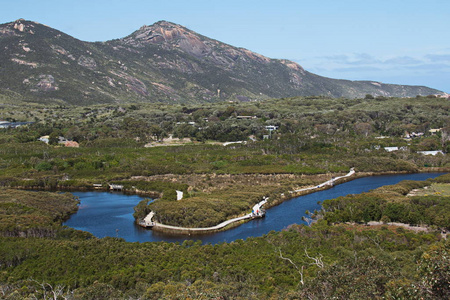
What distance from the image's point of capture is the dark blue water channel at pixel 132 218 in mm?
43781

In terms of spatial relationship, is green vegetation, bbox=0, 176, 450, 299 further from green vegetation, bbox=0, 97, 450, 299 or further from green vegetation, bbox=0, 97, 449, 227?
green vegetation, bbox=0, 97, 449, 227

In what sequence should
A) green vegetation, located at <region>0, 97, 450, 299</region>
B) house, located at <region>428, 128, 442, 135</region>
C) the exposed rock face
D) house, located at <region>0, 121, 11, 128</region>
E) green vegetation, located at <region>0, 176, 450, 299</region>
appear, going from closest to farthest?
green vegetation, located at <region>0, 176, 450, 299</region>
green vegetation, located at <region>0, 97, 450, 299</region>
house, located at <region>428, 128, 442, 135</region>
house, located at <region>0, 121, 11, 128</region>
the exposed rock face

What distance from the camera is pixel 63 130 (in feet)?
378

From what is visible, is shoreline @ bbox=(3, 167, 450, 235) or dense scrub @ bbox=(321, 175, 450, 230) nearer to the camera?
dense scrub @ bbox=(321, 175, 450, 230)

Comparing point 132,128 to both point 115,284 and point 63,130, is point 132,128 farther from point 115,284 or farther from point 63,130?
point 115,284

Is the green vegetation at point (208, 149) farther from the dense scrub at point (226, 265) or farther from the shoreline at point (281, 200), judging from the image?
the dense scrub at point (226, 265)

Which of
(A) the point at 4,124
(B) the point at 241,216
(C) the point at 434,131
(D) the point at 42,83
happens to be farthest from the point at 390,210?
(D) the point at 42,83

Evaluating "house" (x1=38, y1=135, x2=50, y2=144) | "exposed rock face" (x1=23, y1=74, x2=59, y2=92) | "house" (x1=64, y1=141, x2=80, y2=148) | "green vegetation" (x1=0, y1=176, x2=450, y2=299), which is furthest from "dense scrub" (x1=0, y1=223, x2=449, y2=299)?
"exposed rock face" (x1=23, y1=74, x2=59, y2=92)

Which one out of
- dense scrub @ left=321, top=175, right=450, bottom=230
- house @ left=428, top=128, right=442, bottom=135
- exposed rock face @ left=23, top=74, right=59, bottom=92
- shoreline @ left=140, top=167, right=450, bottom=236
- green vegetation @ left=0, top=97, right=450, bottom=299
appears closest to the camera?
green vegetation @ left=0, top=97, right=450, bottom=299

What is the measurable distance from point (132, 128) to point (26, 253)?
8508cm

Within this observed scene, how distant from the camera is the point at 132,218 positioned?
5128 centimetres

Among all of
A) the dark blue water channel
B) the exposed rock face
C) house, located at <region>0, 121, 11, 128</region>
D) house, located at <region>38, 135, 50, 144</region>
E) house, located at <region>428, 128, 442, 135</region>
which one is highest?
the exposed rock face

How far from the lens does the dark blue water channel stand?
144 feet

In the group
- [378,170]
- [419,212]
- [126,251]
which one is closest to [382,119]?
[378,170]
